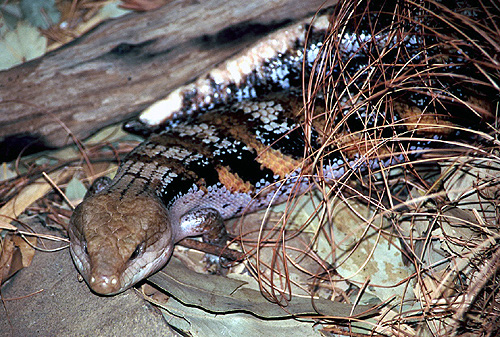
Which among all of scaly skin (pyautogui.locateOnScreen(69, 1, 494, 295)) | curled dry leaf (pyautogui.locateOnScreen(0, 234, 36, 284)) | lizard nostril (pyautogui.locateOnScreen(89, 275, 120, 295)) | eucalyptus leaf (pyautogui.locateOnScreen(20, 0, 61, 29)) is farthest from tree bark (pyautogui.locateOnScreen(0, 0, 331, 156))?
lizard nostril (pyautogui.locateOnScreen(89, 275, 120, 295))

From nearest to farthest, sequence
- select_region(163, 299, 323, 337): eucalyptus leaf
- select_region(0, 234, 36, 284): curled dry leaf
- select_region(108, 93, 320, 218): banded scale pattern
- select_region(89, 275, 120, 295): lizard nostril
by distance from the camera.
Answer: select_region(89, 275, 120, 295): lizard nostril < select_region(163, 299, 323, 337): eucalyptus leaf < select_region(0, 234, 36, 284): curled dry leaf < select_region(108, 93, 320, 218): banded scale pattern

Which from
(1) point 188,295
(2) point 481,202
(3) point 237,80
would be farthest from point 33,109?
(2) point 481,202

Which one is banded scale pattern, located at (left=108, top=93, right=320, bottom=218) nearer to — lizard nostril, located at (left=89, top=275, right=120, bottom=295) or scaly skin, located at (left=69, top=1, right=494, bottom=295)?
scaly skin, located at (left=69, top=1, right=494, bottom=295)

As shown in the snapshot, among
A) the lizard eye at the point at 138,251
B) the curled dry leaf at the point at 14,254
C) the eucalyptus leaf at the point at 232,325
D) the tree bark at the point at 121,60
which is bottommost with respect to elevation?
the eucalyptus leaf at the point at 232,325

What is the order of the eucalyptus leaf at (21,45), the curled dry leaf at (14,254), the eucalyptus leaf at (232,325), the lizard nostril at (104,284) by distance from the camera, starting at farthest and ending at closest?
the eucalyptus leaf at (21,45)
the curled dry leaf at (14,254)
the eucalyptus leaf at (232,325)
the lizard nostril at (104,284)

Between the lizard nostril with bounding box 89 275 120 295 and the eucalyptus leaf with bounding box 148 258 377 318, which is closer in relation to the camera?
the lizard nostril with bounding box 89 275 120 295

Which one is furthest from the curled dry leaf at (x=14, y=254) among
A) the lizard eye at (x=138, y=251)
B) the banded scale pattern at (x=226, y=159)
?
the lizard eye at (x=138, y=251)

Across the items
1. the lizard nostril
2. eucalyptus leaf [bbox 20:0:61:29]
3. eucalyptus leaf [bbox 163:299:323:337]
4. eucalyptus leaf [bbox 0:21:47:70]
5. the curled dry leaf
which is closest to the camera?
the lizard nostril

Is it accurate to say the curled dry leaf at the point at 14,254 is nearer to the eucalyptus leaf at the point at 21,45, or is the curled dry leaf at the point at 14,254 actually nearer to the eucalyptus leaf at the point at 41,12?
the eucalyptus leaf at the point at 21,45
